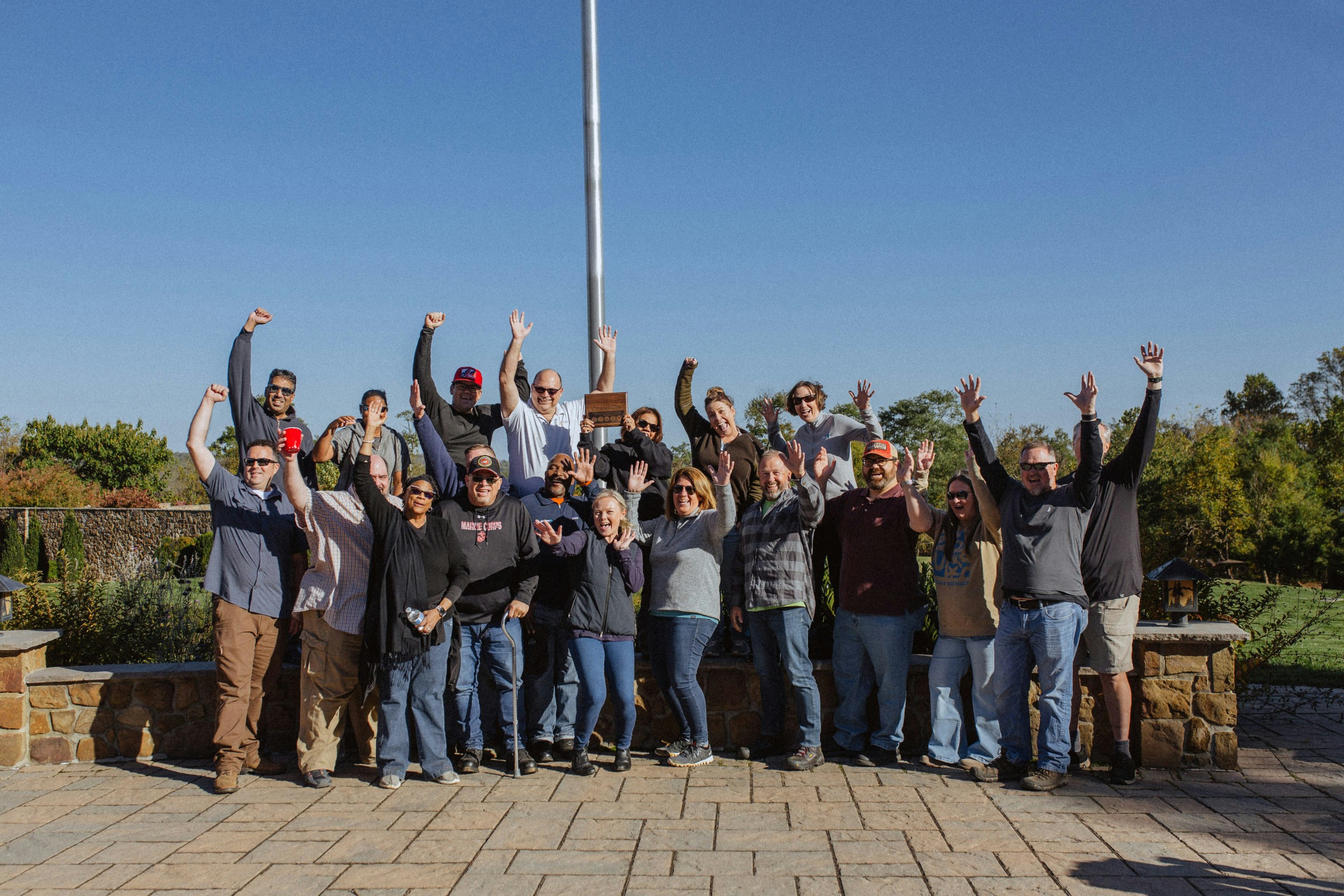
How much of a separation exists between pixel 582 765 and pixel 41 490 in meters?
37.8

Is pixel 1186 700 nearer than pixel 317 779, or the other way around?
pixel 317 779

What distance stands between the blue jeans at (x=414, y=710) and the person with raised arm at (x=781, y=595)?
1780mm

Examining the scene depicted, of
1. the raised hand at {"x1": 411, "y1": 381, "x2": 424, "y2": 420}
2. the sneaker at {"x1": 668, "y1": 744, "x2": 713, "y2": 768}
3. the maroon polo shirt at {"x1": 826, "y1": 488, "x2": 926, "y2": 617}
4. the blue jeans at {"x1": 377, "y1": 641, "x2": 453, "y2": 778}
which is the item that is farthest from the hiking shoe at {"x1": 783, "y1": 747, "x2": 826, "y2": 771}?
the raised hand at {"x1": 411, "y1": 381, "x2": 424, "y2": 420}

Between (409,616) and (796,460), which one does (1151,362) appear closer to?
(796,460)

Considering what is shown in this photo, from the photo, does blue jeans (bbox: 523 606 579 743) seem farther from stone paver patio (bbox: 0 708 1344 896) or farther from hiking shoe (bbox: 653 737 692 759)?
hiking shoe (bbox: 653 737 692 759)

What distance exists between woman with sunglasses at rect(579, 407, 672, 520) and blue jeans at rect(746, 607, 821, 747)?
109cm

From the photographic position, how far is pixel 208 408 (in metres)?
5.39

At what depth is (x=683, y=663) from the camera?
215 inches

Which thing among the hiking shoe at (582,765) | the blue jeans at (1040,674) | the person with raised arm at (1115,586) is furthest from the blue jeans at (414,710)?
the person with raised arm at (1115,586)

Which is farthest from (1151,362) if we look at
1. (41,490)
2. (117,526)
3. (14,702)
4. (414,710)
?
(41,490)

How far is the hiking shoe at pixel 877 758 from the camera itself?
5512 millimetres

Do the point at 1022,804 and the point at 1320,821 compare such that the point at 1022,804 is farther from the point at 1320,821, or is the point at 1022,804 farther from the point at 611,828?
the point at 611,828

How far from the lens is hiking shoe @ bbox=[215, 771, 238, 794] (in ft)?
Result: 16.9

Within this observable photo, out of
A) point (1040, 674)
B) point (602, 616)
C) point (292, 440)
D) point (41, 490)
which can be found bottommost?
point (1040, 674)
